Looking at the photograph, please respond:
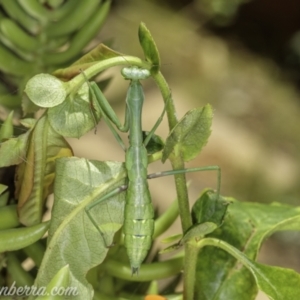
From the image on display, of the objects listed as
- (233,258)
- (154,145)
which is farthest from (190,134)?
(233,258)

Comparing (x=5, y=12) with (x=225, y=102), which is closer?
(x=5, y=12)

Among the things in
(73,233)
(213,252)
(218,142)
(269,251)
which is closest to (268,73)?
(218,142)

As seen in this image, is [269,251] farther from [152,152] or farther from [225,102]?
[152,152]

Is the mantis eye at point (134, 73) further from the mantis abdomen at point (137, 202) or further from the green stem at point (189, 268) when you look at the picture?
the green stem at point (189, 268)

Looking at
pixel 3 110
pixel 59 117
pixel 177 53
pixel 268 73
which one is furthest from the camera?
pixel 268 73

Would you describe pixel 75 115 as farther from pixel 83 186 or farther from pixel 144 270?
pixel 144 270

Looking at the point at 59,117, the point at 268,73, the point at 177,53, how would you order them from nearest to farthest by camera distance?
the point at 59,117, the point at 177,53, the point at 268,73
